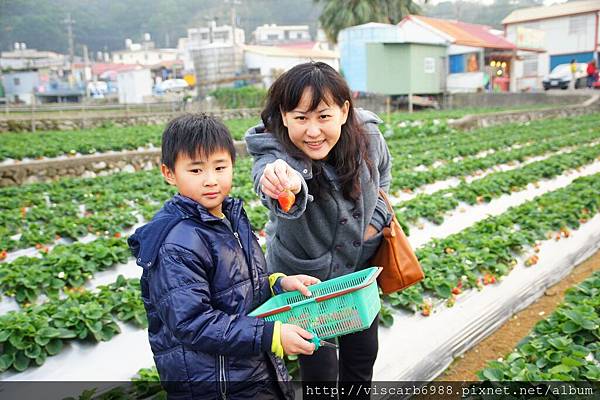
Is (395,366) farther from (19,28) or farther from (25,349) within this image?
(19,28)

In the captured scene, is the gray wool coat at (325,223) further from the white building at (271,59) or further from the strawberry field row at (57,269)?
the white building at (271,59)

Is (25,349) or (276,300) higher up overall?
(276,300)

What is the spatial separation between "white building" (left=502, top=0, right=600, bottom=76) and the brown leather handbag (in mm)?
33380

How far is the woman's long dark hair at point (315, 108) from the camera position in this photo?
6.24 ft

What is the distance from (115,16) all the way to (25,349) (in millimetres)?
69642

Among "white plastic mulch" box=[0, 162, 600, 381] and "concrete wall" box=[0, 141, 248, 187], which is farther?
"concrete wall" box=[0, 141, 248, 187]

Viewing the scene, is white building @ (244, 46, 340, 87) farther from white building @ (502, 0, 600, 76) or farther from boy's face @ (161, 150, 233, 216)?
boy's face @ (161, 150, 233, 216)

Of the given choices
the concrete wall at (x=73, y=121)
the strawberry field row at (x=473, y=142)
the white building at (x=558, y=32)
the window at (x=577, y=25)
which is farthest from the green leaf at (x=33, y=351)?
the window at (x=577, y=25)

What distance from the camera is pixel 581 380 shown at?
2602 mm

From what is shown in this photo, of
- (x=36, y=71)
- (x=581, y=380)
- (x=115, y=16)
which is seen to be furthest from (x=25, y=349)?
(x=115, y=16)

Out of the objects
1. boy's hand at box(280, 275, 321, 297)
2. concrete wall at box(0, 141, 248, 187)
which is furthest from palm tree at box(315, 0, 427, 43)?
boy's hand at box(280, 275, 321, 297)

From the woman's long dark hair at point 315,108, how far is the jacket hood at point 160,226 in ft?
1.40

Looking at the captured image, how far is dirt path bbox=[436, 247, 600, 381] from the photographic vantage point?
347cm

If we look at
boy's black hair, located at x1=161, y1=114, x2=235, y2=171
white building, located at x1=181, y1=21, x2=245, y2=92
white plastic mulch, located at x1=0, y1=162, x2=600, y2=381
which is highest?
white building, located at x1=181, y1=21, x2=245, y2=92
